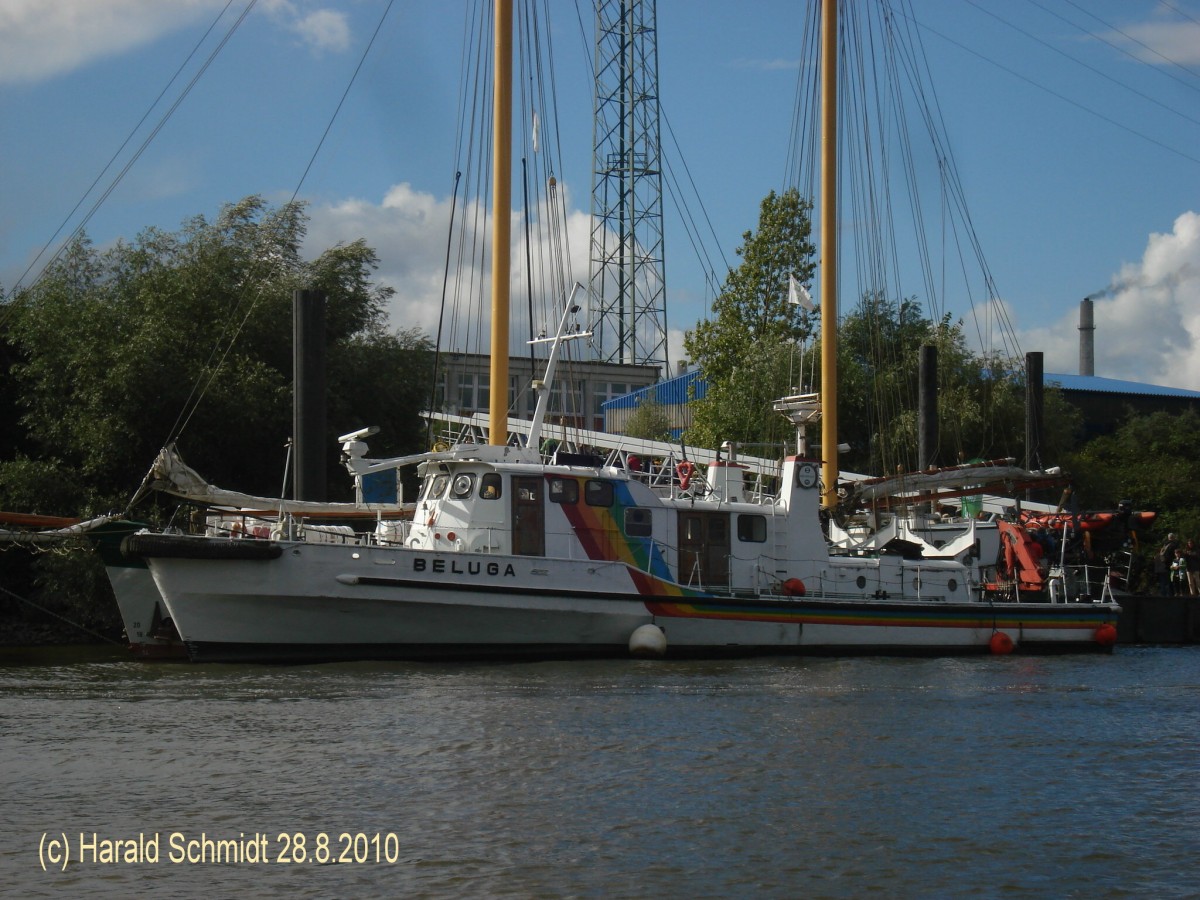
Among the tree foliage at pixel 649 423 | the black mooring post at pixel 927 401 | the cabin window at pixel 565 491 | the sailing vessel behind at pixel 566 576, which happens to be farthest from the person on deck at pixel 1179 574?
the cabin window at pixel 565 491

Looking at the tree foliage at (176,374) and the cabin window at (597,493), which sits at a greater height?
the tree foliage at (176,374)

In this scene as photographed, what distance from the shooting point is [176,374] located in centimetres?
2958

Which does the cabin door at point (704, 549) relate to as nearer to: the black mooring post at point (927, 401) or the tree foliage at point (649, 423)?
the black mooring post at point (927, 401)

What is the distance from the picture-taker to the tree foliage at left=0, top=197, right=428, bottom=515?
29.1m

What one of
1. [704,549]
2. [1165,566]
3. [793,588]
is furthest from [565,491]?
[1165,566]

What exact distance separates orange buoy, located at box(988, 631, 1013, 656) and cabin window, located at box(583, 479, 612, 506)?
832 centimetres

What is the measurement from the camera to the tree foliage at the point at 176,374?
95.6 feet

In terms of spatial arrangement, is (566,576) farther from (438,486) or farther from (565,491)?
(438,486)

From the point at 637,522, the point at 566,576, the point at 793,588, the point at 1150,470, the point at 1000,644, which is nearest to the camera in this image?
the point at 566,576

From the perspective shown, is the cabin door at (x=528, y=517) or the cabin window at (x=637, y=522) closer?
the cabin door at (x=528, y=517)

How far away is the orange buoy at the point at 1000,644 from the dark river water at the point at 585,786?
16.8 feet

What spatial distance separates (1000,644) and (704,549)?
6350 millimetres

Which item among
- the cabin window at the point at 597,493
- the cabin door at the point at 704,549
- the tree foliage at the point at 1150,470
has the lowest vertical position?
the cabin door at the point at 704,549

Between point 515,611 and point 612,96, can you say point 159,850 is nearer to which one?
point 515,611
